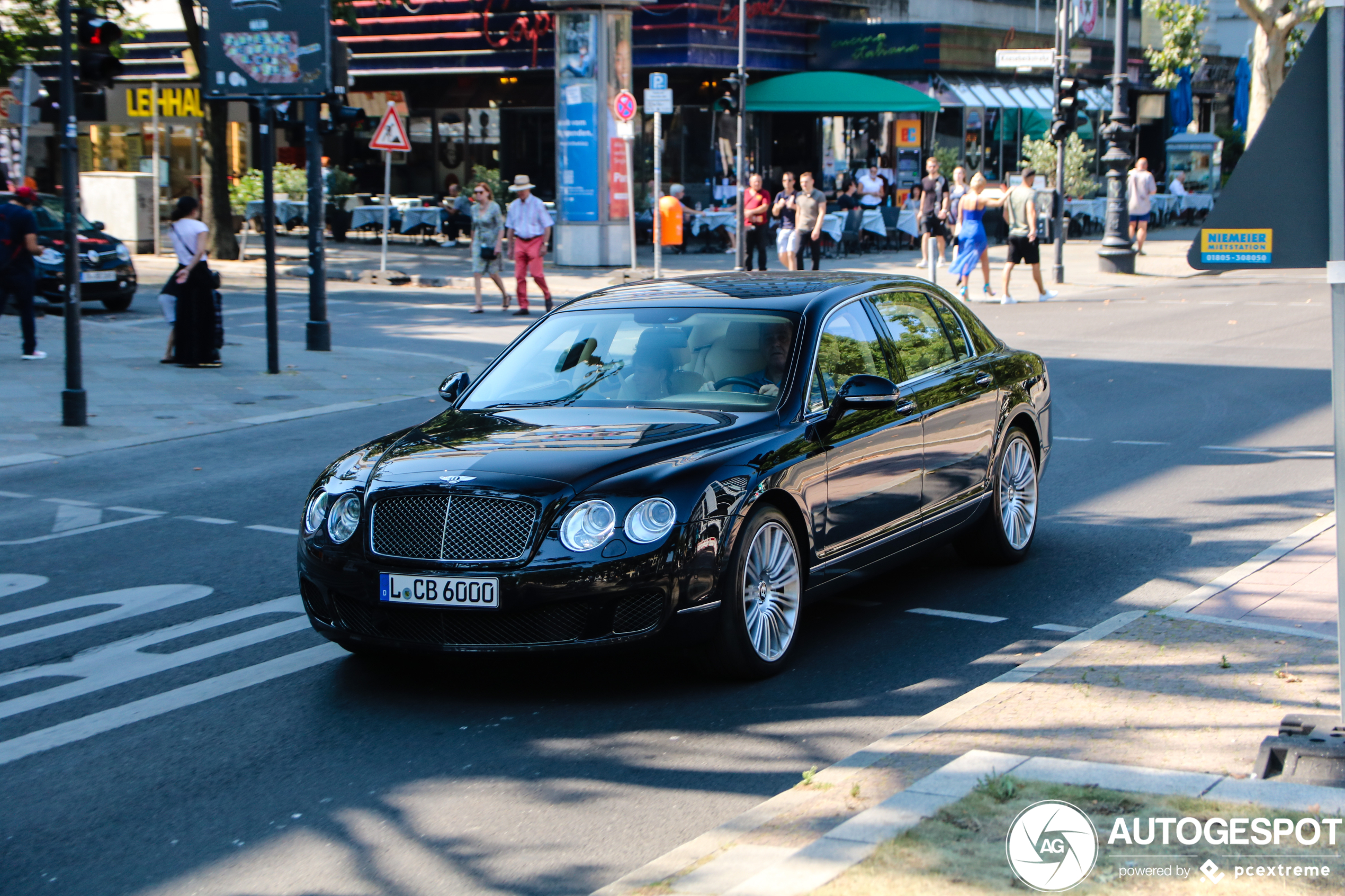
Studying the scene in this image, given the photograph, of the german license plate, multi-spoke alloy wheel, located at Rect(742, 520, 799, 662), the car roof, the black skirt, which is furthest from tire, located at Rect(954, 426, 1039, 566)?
the black skirt

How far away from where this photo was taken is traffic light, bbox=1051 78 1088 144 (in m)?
26.7

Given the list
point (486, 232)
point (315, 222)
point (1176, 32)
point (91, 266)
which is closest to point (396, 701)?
point (315, 222)

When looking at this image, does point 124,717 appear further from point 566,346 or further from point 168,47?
point 168,47

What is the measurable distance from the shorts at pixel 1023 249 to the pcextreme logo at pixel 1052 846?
1974cm

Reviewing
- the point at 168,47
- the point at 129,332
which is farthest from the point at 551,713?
the point at 168,47

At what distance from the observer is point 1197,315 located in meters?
22.0

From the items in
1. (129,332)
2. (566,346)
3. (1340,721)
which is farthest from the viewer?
(129,332)

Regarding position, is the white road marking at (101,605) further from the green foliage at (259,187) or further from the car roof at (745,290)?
the green foliage at (259,187)

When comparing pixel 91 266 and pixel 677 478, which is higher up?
pixel 91 266

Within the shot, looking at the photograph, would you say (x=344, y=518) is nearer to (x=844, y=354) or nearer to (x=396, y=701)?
(x=396, y=701)

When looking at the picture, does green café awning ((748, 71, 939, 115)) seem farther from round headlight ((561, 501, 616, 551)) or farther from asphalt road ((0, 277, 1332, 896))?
round headlight ((561, 501, 616, 551))

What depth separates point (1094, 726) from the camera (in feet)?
16.4

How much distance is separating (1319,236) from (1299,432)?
27.5 ft

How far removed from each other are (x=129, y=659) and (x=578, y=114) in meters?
24.2
